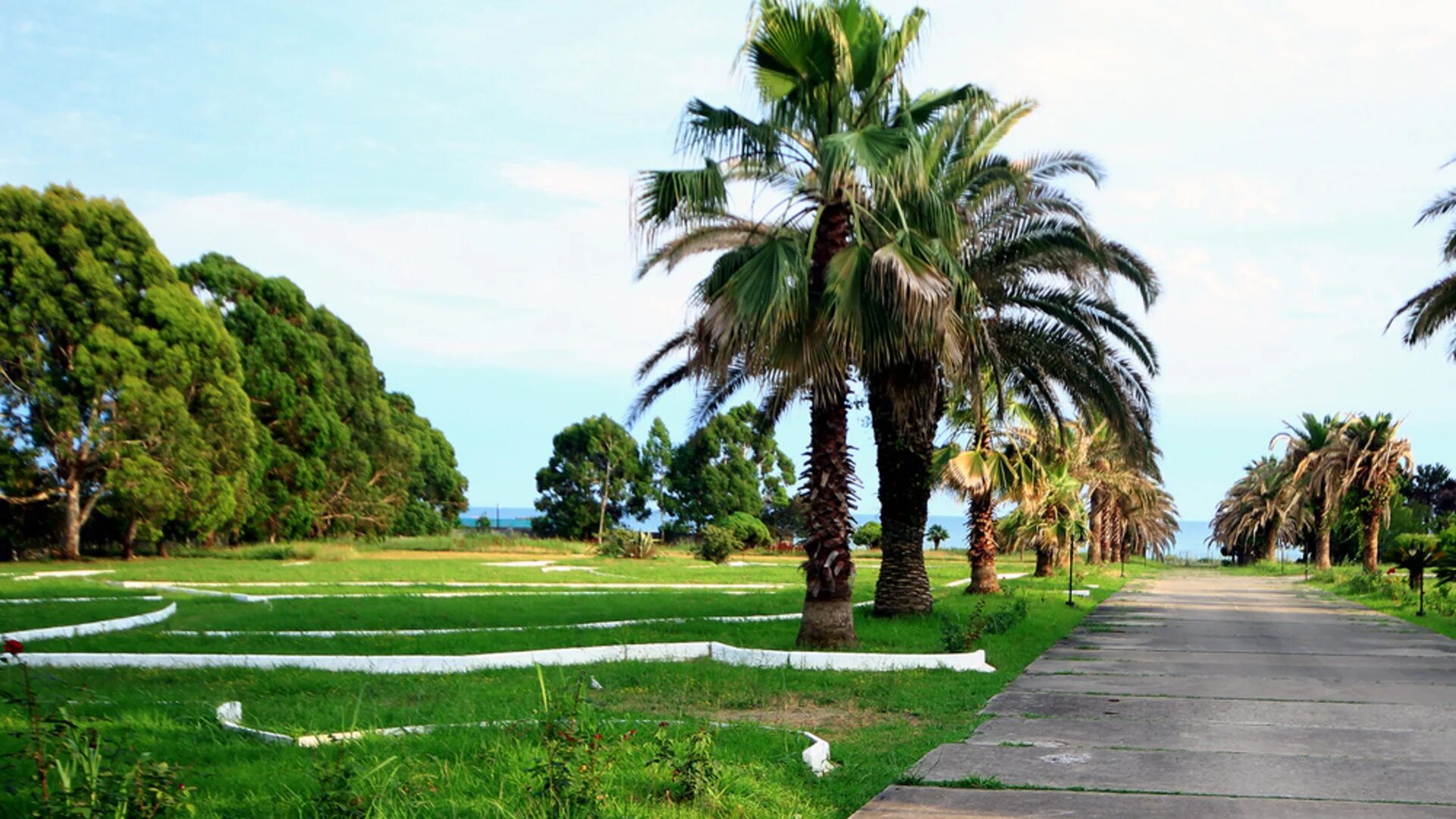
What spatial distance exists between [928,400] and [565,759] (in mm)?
12958

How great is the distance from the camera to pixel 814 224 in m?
15.4

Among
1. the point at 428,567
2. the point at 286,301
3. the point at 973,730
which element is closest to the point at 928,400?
the point at 973,730

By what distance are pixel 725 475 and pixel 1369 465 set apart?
109ft

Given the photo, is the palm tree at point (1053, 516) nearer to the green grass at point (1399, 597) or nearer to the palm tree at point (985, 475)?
the palm tree at point (985, 475)

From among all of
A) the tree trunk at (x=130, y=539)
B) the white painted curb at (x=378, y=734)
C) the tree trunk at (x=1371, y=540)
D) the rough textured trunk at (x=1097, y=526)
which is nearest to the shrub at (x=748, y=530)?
the rough textured trunk at (x=1097, y=526)

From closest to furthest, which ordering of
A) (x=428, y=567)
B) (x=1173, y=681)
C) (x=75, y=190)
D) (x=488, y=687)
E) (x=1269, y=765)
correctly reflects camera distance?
(x=1269, y=765) → (x=488, y=687) → (x=1173, y=681) → (x=428, y=567) → (x=75, y=190)

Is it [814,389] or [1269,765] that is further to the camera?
[814,389]

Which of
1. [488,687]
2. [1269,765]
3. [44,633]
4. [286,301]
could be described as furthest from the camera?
[286,301]

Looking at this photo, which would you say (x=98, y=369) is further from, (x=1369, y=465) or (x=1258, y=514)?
(x=1258, y=514)

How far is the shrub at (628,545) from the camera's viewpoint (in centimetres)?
4191

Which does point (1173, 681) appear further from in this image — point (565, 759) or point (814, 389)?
point (565, 759)

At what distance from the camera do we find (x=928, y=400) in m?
18.3

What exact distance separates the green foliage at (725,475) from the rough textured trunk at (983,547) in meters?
40.9

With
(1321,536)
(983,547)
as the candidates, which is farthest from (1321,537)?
(983,547)
